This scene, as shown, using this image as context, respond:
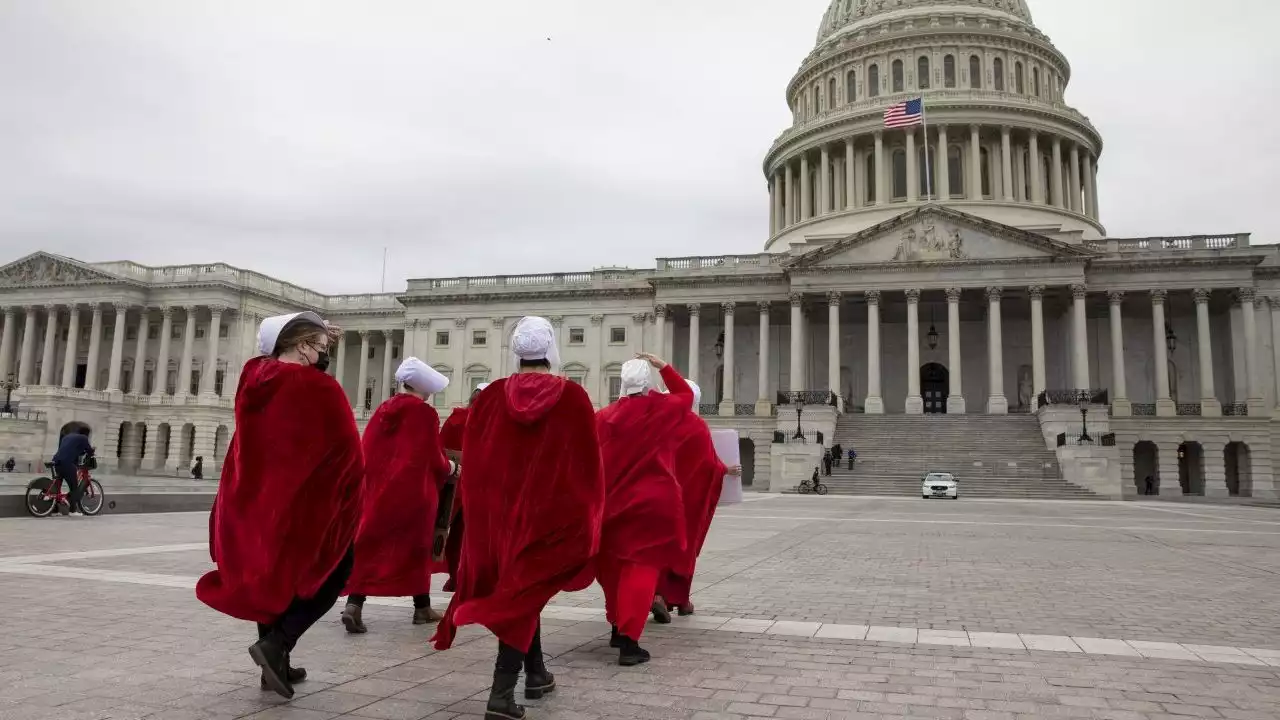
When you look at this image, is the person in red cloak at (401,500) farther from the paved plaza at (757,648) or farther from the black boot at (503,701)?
the black boot at (503,701)

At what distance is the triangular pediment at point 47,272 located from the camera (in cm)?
Result: 6775

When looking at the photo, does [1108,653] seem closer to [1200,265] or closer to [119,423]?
[1200,265]

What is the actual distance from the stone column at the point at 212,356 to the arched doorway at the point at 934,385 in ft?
163

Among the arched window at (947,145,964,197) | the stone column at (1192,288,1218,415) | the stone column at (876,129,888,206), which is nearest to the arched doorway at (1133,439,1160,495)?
the stone column at (1192,288,1218,415)

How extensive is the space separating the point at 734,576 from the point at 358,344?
68.2 m

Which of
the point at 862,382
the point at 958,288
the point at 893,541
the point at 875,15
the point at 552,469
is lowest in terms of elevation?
the point at 893,541

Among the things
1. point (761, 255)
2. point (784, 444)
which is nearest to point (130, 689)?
point (784, 444)

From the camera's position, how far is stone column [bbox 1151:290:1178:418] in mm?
49031

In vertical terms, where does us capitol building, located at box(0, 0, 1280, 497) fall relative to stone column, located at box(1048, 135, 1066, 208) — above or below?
below

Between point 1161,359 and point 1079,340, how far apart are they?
5064mm

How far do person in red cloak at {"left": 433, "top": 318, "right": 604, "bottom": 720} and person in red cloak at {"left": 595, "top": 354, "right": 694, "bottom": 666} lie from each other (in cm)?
87

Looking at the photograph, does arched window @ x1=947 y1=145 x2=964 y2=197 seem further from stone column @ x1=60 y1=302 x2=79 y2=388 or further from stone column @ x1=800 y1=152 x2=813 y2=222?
stone column @ x1=60 y1=302 x2=79 y2=388

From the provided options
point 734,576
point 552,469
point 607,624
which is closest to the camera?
point 552,469

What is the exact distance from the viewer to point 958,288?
170ft
